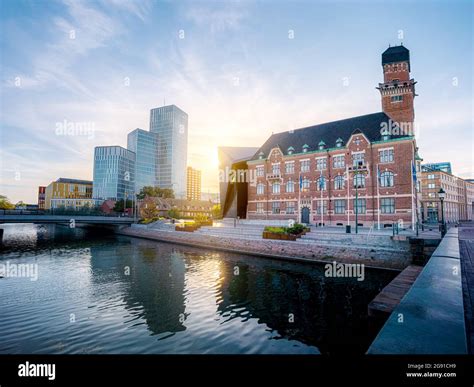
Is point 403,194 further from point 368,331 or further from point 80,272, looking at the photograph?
point 80,272

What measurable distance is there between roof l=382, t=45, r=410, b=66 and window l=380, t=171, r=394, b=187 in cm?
1977

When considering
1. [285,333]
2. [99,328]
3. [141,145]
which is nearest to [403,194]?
[285,333]

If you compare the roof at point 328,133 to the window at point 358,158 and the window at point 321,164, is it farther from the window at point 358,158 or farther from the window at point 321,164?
the window at point 321,164

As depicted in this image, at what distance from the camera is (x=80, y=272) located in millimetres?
19406

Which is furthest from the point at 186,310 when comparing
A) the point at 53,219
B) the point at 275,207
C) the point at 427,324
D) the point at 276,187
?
the point at 53,219

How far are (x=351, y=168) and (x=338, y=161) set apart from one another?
2.36 m

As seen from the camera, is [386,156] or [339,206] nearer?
[386,156]

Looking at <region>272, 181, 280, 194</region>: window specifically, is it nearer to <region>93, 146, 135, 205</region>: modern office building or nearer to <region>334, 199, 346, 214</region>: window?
<region>334, 199, 346, 214</region>: window

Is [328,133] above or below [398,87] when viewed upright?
below

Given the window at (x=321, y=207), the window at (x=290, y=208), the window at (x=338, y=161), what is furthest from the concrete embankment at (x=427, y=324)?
the window at (x=290, y=208)

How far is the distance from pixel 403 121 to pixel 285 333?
40.8 meters

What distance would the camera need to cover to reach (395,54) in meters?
39.4

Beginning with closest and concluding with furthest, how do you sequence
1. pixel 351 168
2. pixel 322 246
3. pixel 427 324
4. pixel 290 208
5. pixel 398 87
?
pixel 427 324 → pixel 322 246 → pixel 351 168 → pixel 398 87 → pixel 290 208

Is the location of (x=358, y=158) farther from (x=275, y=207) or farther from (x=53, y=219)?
(x=53, y=219)
